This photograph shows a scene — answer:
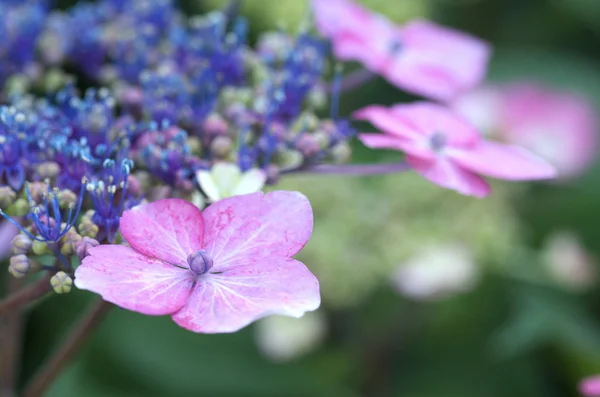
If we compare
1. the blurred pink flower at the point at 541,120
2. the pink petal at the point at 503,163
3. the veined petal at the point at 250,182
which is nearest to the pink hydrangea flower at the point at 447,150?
the pink petal at the point at 503,163

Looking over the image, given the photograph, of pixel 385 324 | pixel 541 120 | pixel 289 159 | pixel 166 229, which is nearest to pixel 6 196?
pixel 166 229

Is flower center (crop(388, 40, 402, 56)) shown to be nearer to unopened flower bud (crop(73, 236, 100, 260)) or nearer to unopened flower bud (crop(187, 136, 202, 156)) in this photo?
unopened flower bud (crop(187, 136, 202, 156))

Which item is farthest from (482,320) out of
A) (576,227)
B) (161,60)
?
(161,60)

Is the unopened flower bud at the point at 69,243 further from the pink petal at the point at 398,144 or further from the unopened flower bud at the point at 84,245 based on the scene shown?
the pink petal at the point at 398,144

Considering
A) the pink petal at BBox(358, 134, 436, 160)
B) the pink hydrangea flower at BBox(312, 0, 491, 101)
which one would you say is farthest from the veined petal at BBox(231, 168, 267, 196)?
the pink hydrangea flower at BBox(312, 0, 491, 101)

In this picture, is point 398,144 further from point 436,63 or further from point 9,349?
point 9,349

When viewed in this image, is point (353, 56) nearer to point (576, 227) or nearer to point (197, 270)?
point (197, 270)
